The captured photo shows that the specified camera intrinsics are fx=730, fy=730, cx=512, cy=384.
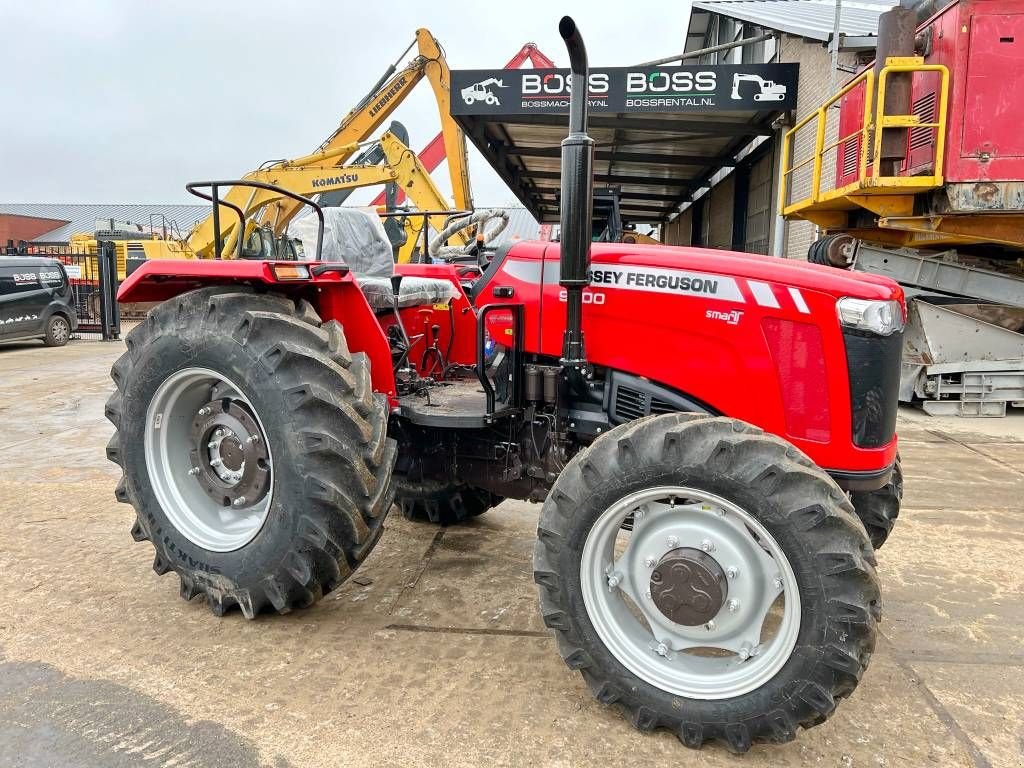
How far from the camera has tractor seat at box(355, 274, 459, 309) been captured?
3.21m

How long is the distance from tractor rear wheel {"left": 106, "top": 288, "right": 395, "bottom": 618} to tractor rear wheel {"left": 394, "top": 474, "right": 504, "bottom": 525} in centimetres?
100

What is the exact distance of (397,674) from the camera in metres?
2.40

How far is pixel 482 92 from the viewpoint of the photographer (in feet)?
36.2

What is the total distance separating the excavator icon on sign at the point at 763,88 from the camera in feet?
32.7

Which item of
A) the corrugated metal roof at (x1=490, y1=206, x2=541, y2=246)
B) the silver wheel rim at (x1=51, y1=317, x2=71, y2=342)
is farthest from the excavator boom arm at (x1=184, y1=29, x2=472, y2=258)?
the corrugated metal roof at (x1=490, y1=206, x2=541, y2=246)

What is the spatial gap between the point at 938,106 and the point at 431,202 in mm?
8946

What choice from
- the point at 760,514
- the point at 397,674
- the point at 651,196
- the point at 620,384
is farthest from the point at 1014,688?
the point at 651,196

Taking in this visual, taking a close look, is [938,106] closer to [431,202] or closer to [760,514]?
[760,514]

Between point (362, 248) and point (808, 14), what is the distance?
10202 mm

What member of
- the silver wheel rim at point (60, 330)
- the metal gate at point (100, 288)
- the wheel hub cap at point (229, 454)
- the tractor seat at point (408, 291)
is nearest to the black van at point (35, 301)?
the silver wheel rim at point (60, 330)

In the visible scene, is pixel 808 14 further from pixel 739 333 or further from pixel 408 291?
pixel 739 333

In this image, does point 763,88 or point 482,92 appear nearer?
point 763,88

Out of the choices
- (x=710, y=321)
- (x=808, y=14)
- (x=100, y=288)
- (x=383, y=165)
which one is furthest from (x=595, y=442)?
(x=100, y=288)

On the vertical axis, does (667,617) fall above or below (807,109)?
below
